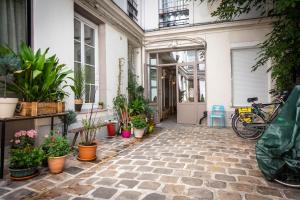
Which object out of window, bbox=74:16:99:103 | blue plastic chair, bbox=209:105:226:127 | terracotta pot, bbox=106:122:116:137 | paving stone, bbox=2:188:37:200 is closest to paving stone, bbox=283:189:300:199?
paving stone, bbox=2:188:37:200

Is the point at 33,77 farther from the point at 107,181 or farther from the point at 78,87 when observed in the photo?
the point at 107,181

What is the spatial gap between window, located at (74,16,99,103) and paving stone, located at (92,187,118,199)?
2.90 metres

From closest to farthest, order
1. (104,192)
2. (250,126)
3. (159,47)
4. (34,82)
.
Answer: (104,192)
(34,82)
(250,126)
(159,47)

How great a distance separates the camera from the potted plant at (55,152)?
289 cm

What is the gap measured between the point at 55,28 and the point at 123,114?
2830 millimetres

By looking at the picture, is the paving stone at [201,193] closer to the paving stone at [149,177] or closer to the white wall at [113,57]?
the paving stone at [149,177]

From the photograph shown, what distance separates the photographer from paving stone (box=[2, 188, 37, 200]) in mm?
2215

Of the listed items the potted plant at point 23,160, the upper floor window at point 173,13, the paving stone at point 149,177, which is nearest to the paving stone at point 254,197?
the paving stone at point 149,177

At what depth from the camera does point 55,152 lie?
9.62 ft

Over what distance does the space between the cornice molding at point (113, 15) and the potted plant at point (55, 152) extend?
3253 millimetres

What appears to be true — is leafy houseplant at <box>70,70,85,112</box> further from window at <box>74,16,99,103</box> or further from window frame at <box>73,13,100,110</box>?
window frame at <box>73,13,100,110</box>

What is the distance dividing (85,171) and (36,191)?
0.75m

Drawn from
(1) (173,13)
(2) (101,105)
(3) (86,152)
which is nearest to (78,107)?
(2) (101,105)

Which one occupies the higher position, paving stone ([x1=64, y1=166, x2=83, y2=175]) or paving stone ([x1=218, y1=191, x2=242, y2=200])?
paving stone ([x1=64, y1=166, x2=83, y2=175])
